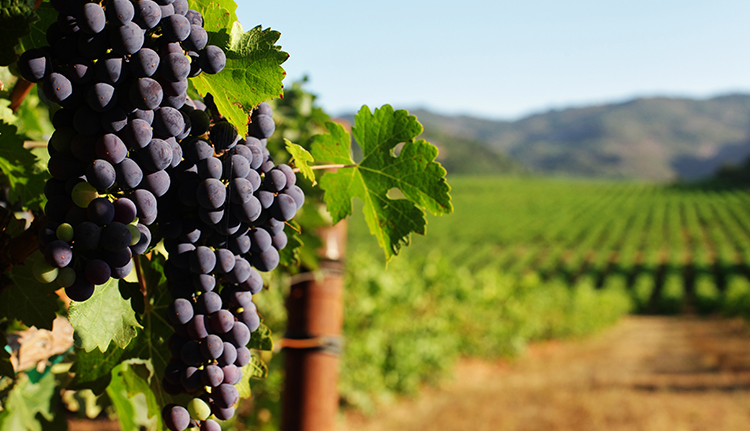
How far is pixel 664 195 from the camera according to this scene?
65750 millimetres

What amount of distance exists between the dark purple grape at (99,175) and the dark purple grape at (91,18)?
136mm

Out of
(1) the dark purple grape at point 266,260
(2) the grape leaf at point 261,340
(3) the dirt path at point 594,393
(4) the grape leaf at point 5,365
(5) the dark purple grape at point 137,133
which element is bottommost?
(3) the dirt path at point 594,393

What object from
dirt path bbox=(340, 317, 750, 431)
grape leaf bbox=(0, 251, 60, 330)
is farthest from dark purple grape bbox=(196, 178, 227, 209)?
dirt path bbox=(340, 317, 750, 431)

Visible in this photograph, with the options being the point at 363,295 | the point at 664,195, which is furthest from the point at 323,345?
the point at 664,195

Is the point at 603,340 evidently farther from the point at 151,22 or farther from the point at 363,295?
the point at 151,22

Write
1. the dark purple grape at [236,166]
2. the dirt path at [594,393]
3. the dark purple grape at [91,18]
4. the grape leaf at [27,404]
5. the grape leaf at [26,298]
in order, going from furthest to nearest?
the dirt path at [594,393], the grape leaf at [27,404], the grape leaf at [26,298], the dark purple grape at [236,166], the dark purple grape at [91,18]

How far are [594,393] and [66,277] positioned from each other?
12.8 meters

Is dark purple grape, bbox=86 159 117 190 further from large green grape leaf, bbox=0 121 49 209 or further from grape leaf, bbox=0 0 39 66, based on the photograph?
large green grape leaf, bbox=0 121 49 209

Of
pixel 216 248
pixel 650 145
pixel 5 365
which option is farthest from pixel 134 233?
pixel 650 145

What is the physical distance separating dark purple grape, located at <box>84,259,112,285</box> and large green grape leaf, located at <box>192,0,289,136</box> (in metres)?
0.21

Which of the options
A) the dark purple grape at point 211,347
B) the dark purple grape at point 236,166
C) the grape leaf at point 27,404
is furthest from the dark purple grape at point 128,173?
the grape leaf at point 27,404

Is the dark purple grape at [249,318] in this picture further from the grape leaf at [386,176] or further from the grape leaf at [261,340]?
the grape leaf at [386,176]

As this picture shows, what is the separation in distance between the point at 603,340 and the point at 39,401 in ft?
79.9

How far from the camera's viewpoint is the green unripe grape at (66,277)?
1.91 feet
